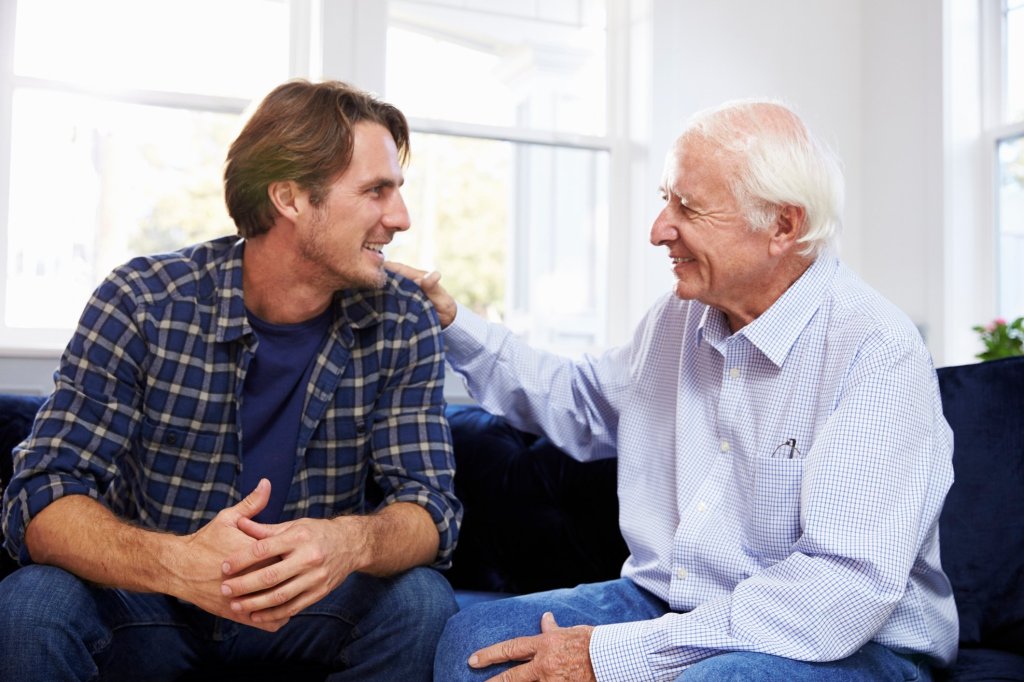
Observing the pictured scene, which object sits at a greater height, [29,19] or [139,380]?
[29,19]

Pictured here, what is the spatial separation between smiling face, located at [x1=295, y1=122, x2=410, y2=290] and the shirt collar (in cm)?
68

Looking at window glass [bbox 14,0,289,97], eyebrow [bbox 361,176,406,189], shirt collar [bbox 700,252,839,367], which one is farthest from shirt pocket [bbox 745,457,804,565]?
window glass [bbox 14,0,289,97]

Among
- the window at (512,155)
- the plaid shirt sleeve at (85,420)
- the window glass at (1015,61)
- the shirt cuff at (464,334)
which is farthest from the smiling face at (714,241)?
the window glass at (1015,61)

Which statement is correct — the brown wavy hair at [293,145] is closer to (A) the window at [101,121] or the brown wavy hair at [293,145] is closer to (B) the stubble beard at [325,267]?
(B) the stubble beard at [325,267]

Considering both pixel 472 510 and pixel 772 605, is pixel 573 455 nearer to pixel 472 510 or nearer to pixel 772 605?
pixel 472 510

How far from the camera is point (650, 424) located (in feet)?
6.35

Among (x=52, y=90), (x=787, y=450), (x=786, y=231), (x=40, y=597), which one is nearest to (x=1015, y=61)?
(x=786, y=231)

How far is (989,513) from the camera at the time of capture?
1960mm

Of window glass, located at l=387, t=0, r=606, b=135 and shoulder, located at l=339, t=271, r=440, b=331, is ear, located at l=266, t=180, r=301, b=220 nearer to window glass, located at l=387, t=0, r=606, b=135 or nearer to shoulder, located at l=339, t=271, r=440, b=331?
shoulder, located at l=339, t=271, r=440, b=331

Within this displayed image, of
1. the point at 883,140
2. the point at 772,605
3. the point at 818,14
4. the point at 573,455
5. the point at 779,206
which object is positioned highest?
the point at 818,14

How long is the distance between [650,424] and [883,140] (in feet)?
7.69

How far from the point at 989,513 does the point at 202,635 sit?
1443 mm

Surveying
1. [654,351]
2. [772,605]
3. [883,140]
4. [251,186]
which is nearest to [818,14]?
[883,140]

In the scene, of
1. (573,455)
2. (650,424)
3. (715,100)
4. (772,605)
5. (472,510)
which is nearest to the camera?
(772,605)
